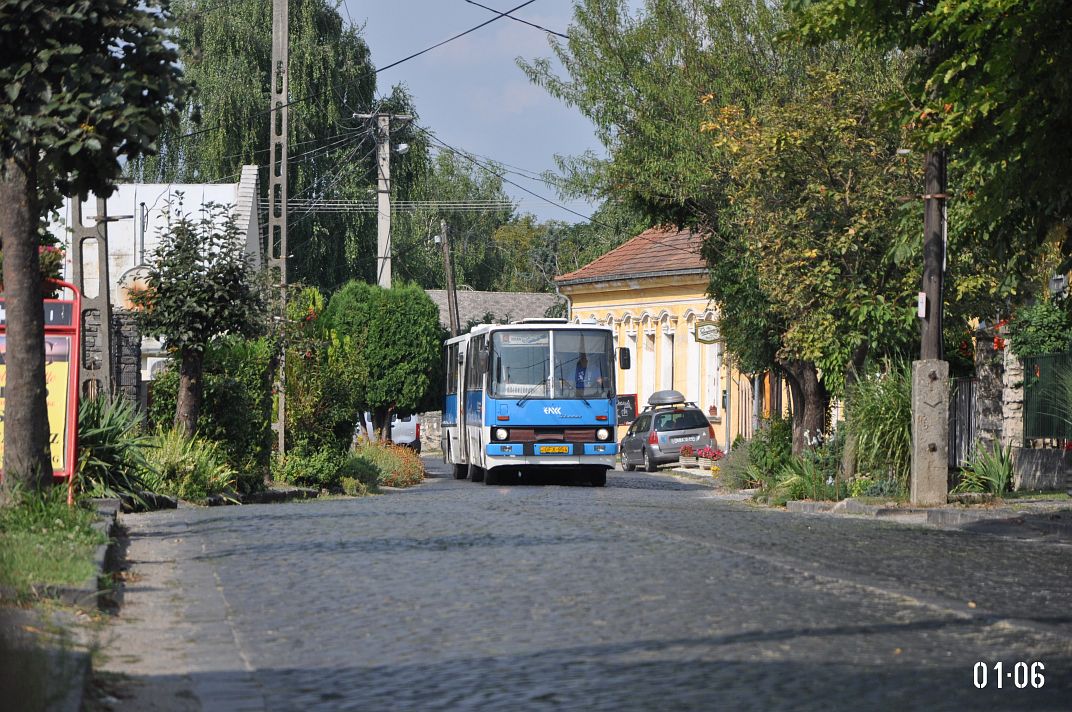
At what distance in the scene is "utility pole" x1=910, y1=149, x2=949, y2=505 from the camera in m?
19.3

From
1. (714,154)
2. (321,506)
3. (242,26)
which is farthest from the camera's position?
(242,26)

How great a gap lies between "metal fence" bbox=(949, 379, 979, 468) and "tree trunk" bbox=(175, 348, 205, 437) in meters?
11.4

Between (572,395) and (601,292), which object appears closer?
(572,395)

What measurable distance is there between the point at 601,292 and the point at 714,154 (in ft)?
101

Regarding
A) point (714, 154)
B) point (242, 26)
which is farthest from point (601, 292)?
point (714, 154)

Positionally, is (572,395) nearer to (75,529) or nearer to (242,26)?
(75,529)

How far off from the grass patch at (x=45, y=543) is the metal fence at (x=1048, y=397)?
44.7ft

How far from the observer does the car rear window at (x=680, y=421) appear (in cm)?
4544

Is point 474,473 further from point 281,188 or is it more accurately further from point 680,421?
point 680,421

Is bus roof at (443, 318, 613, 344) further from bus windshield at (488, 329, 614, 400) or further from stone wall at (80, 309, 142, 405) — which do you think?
stone wall at (80, 309, 142, 405)

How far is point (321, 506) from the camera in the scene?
67.1 feet

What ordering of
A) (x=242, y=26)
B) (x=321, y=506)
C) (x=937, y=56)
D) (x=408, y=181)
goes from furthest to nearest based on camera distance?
→ (x=408, y=181)
(x=242, y=26)
(x=321, y=506)
(x=937, y=56)

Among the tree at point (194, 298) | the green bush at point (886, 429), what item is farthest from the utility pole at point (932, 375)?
the tree at point (194, 298)
